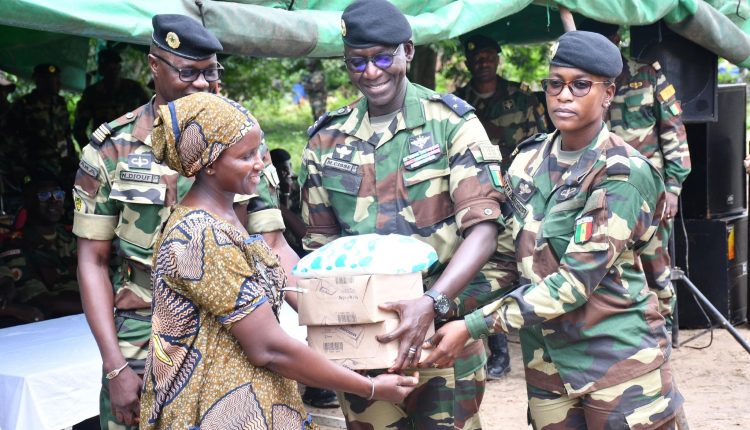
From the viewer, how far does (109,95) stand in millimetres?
9273

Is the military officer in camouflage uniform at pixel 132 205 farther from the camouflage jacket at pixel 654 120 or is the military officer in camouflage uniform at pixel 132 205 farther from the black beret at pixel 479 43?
the black beret at pixel 479 43

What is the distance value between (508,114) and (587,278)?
16.3 feet

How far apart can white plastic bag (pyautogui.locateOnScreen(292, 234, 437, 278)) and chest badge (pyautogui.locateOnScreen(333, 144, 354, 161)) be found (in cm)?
52

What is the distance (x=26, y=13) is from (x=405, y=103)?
4.42ft

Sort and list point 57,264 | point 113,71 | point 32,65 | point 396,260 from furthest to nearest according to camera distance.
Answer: point 113,71 < point 32,65 < point 57,264 < point 396,260

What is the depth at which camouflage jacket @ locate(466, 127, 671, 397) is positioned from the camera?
9.48ft

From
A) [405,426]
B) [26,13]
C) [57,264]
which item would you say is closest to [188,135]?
[26,13]

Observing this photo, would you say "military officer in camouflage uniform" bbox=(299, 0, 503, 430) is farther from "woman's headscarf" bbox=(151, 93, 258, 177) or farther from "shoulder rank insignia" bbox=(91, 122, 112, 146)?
"woman's headscarf" bbox=(151, 93, 258, 177)

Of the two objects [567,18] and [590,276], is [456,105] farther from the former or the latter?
[567,18]

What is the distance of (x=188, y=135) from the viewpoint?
2426mm

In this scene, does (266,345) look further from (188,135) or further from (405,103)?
(405,103)

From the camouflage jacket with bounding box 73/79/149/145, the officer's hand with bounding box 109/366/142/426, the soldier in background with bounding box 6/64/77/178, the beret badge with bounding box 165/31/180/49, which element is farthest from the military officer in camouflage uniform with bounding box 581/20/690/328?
the soldier in background with bounding box 6/64/77/178

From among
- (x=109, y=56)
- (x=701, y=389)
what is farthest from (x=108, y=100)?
(x=701, y=389)

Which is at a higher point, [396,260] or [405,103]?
[405,103]
